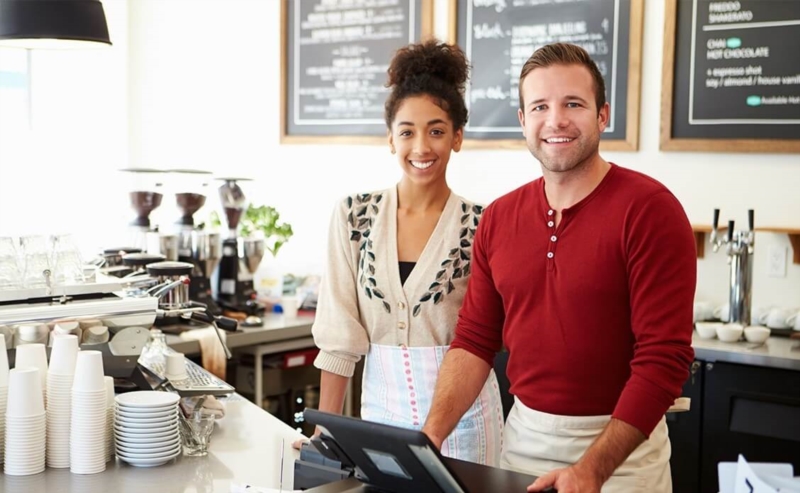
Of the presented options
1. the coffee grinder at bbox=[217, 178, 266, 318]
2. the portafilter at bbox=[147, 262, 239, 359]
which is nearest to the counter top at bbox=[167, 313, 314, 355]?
the coffee grinder at bbox=[217, 178, 266, 318]

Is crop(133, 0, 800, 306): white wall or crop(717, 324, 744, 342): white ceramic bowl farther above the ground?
Answer: crop(133, 0, 800, 306): white wall

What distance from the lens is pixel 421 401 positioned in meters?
2.11

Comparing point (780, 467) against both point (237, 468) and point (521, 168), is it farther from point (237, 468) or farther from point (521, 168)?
point (521, 168)

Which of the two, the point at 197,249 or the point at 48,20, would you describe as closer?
→ the point at 48,20

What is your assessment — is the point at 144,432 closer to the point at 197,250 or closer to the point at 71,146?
the point at 197,250

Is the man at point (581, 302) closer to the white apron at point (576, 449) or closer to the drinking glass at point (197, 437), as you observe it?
the white apron at point (576, 449)

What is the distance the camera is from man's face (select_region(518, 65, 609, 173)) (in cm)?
176

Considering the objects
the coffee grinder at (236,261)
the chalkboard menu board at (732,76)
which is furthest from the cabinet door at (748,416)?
the coffee grinder at (236,261)

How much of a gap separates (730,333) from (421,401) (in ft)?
4.82

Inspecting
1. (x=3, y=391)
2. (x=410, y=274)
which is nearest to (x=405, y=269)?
(x=410, y=274)

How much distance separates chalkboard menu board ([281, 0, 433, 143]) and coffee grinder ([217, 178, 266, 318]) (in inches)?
23.0

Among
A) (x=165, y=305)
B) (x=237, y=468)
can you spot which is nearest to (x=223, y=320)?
(x=165, y=305)

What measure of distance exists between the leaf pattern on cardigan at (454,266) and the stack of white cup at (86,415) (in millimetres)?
701

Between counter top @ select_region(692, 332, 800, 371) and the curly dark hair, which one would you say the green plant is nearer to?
counter top @ select_region(692, 332, 800, 371)
